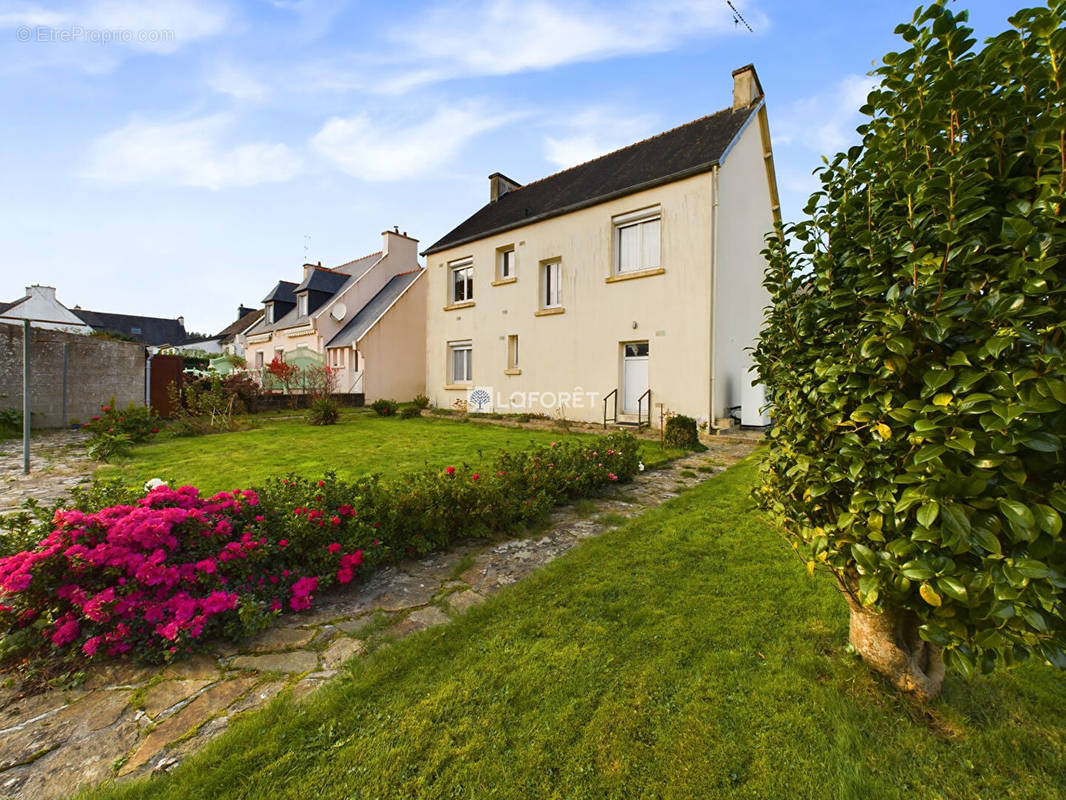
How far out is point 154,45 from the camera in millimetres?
6273

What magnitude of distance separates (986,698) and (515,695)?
2165 millimetres

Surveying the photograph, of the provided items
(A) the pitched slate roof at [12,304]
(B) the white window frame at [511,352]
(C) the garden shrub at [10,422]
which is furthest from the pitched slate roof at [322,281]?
(A) the pitched slate roof at [12,304]

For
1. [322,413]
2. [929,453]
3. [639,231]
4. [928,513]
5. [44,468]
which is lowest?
[44,468]

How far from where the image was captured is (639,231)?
40.7 ft

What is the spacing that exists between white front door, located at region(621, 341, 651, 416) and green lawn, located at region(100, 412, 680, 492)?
2300 millimetres

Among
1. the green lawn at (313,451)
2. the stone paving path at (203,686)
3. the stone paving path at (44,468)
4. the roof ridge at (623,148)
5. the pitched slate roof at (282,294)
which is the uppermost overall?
the roof ridge at (623,148)

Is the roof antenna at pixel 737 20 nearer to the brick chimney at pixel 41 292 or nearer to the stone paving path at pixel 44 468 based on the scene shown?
the stone paving path at pixel 44 468

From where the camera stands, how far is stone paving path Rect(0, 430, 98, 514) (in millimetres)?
5372

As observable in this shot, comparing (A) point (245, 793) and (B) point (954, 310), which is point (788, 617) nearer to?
(B) point (954, 310)

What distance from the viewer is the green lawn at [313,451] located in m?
6.38

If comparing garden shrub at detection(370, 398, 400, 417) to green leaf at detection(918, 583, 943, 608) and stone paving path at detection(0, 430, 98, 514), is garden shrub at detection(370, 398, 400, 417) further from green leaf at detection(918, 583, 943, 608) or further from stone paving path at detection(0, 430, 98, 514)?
green leaf at detection(918, 583, 943, 608)

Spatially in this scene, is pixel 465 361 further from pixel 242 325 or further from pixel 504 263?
pixel 242 325

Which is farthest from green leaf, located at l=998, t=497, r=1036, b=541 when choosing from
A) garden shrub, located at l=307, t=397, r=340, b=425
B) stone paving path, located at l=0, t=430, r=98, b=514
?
garden shrub, located at l=307, t=397, r=340, b=425

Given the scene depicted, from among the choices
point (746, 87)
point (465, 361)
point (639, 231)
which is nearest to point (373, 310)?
point (465, 361)
